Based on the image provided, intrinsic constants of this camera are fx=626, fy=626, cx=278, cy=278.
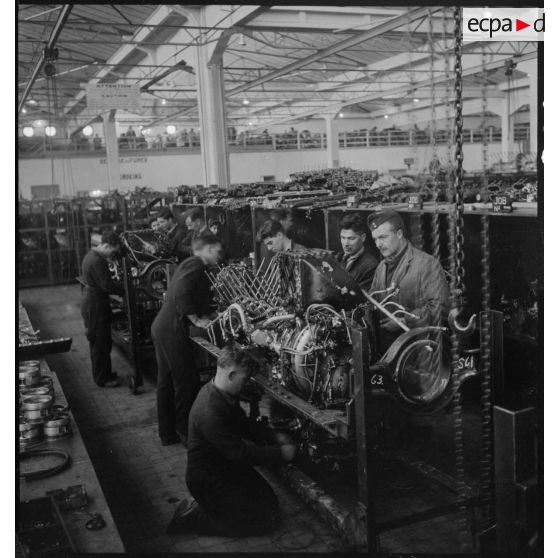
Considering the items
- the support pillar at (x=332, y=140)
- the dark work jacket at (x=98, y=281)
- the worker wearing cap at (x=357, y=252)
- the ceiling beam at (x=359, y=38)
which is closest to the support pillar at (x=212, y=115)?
the ceiling beam at (x=359, y=38)

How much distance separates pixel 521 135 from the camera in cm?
1955

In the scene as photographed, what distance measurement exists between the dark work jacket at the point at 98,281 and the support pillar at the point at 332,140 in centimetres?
1749

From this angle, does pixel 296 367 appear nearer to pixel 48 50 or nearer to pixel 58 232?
pixel 48 50

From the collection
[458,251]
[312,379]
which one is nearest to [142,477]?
[312,379]

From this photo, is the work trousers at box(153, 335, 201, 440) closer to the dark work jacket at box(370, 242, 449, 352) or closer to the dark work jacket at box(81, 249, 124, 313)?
the dark work jacket at box(370, 242, 449, 352)

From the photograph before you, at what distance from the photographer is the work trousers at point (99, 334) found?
640cm

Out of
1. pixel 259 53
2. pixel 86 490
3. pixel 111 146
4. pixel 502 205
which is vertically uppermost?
pixel 259 53

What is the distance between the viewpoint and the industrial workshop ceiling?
24.4 ft

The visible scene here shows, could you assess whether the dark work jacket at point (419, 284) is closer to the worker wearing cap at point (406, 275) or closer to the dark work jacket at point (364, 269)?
the worker wearing cap at point (406, 275)

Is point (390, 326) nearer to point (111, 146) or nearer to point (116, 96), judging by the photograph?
point (116, 96)

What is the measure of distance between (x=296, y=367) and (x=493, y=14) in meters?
2.08

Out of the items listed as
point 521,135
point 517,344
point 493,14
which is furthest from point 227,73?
point 493,14

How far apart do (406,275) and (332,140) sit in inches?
768

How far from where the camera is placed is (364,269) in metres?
5.01
